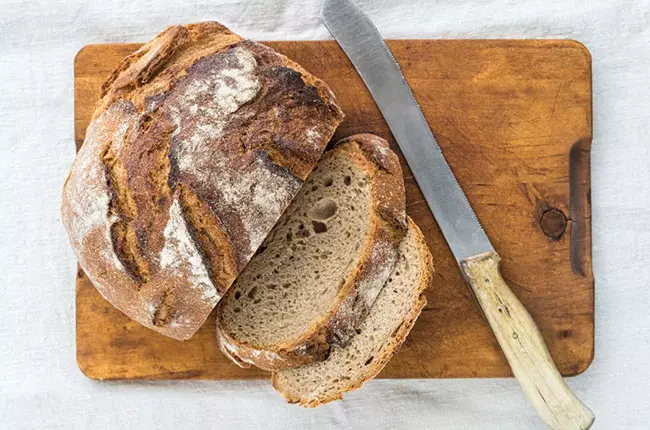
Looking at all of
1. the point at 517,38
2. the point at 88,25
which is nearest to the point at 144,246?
the point at 88,25

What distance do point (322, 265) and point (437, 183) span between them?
51cm

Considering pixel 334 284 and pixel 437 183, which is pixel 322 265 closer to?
pixel 334 284

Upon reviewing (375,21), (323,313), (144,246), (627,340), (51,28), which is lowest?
(627,340)

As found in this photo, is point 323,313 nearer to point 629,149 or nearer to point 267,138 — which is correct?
point 267,138

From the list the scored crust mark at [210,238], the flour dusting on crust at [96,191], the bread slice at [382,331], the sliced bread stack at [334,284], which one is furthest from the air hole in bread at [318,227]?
the flour dusting on crust at [96,191]

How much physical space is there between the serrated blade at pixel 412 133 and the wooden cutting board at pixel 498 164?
2.3 inches

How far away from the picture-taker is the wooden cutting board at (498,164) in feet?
7.38

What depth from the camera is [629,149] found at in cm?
240

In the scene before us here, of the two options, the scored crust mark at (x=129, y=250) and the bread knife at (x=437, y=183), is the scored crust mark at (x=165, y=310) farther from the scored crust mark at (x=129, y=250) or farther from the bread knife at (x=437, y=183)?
the bread knife at (x=437, y=183)

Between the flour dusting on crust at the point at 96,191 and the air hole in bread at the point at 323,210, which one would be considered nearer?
the flour dusting on crust at the point at 96,191

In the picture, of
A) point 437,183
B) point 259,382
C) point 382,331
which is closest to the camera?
point 382,331

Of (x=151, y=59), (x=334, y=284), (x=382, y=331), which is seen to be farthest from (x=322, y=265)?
(x=151, y=59)

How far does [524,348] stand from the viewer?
6.93 feet

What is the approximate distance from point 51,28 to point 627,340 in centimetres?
261
